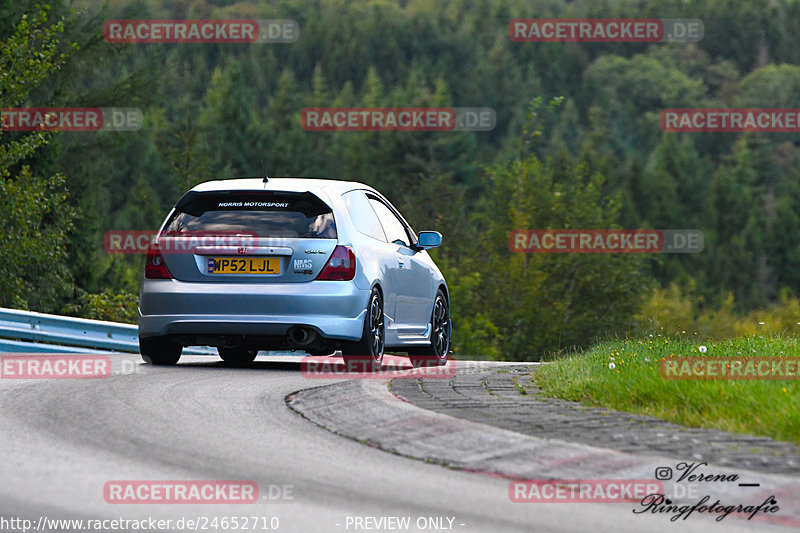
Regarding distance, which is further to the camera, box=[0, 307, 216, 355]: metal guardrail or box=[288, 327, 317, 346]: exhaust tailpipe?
box=[0, 307, 216, 355]: metal guardrail

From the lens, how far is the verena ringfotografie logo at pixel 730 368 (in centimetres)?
912

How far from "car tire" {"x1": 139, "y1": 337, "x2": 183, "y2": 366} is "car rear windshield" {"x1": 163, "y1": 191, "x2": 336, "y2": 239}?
3.63 ft

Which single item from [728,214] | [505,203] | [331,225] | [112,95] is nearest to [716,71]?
[728,214]

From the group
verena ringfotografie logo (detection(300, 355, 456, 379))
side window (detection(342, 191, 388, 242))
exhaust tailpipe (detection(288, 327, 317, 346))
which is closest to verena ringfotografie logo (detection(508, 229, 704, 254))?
verena ringfotografie logo (detection(300, 355, 456, 379))

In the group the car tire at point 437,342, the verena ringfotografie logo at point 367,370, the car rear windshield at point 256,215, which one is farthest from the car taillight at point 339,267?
the car tire at point 437,342

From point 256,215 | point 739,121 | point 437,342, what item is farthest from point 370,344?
point 739,121

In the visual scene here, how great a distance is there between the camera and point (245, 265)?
11.7 meters

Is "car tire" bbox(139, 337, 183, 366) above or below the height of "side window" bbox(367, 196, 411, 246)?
below

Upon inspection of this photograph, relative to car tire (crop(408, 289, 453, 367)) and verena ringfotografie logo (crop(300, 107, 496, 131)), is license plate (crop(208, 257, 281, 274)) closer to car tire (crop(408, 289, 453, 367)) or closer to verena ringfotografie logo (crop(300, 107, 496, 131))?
car tire (crop(408, 289, 453, 367))

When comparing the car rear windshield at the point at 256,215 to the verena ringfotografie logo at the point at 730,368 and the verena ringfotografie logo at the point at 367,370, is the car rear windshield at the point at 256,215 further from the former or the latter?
the verena ringfotografie logo at the point at 730,368

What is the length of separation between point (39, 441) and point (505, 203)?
57.0 meters

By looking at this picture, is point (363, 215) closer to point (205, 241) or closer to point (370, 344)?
point (370, 344)

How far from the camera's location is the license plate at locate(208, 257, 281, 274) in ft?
38.2

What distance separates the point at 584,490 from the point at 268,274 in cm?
599
